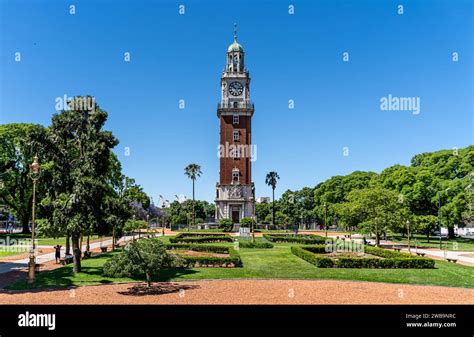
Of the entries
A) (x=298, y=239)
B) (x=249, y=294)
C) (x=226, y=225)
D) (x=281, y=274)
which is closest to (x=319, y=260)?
(x=281, y=274)

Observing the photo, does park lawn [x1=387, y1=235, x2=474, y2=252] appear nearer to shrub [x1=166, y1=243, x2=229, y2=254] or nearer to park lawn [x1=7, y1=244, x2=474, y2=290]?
park lawn [x1=7, y1=244, x2=474, y2=290]

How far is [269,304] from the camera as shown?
1502cm

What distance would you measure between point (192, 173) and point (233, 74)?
2489 cm

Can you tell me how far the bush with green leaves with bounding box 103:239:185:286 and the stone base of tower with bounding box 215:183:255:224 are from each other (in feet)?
181

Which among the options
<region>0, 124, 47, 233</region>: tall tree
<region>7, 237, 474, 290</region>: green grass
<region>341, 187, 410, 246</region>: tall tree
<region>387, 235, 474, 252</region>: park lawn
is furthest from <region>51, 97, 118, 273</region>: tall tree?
<region>387, 235, 474, 252</region>: park lawn

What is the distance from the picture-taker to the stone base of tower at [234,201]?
74875mm

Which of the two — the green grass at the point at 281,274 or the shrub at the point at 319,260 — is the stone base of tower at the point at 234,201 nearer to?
the shrub at the point at 319,260

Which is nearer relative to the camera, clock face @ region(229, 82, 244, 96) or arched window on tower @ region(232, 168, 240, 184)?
arched window on tower @ region(232, 168, 240, 184)

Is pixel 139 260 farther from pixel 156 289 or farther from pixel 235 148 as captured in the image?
pixel 235 148

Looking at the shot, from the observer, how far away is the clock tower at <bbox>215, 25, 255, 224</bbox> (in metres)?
75.4

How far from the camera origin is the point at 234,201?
7506cm

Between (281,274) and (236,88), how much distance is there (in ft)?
197
